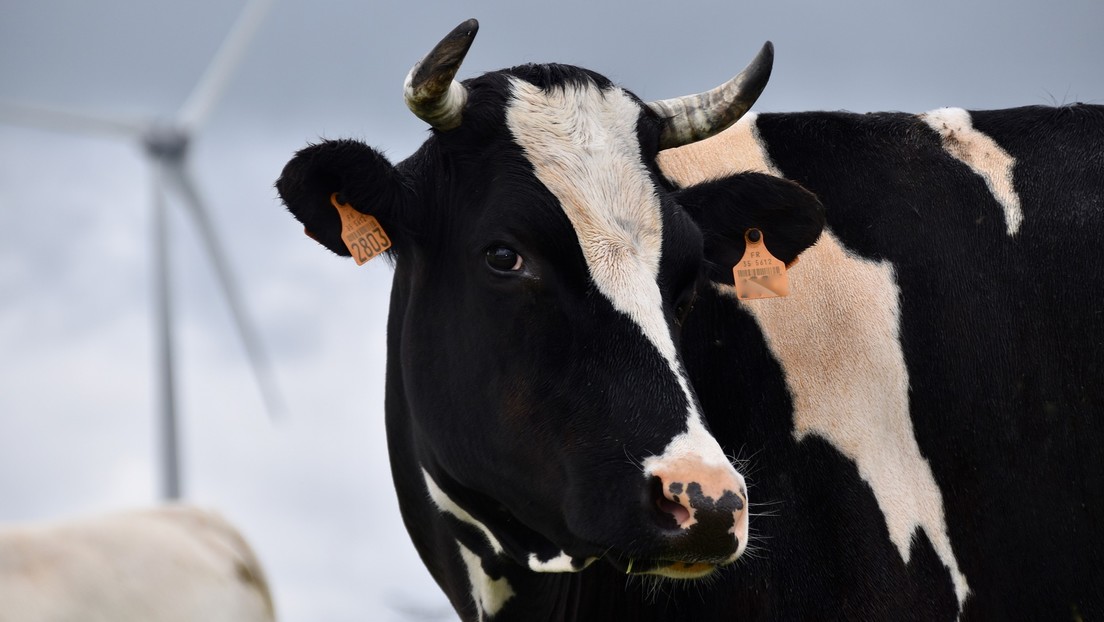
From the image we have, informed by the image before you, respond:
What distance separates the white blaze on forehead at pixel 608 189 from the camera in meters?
5.83

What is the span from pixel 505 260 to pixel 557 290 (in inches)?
12.7

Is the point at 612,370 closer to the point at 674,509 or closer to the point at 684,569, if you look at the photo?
the point at 674,509

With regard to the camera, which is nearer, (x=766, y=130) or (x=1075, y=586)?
(x=1075, y=586)

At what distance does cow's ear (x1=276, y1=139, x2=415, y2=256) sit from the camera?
6.39m

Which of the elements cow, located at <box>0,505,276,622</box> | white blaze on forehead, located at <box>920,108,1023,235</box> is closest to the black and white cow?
white blaze on forehead, located at <box>920,108,1023,235</box>

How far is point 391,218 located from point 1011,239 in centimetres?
348

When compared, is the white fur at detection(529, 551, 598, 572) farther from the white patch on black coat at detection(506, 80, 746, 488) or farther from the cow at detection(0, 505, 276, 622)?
the cow at detection(0, 505, 276, 622)

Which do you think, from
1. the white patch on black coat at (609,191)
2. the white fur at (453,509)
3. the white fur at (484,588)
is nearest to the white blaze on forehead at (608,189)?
the white patch on black coat at (609,191)

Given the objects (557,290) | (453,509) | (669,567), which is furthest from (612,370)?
(453,509)

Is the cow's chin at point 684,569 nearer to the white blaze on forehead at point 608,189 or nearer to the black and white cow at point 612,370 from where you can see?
the black and white cow at point 612,370

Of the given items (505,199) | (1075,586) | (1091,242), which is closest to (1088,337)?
(1091,242)

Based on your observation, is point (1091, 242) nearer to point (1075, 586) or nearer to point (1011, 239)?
point (1011, 239)

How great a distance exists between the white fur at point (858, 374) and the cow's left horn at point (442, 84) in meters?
1.83

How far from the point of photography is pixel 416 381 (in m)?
6.55
